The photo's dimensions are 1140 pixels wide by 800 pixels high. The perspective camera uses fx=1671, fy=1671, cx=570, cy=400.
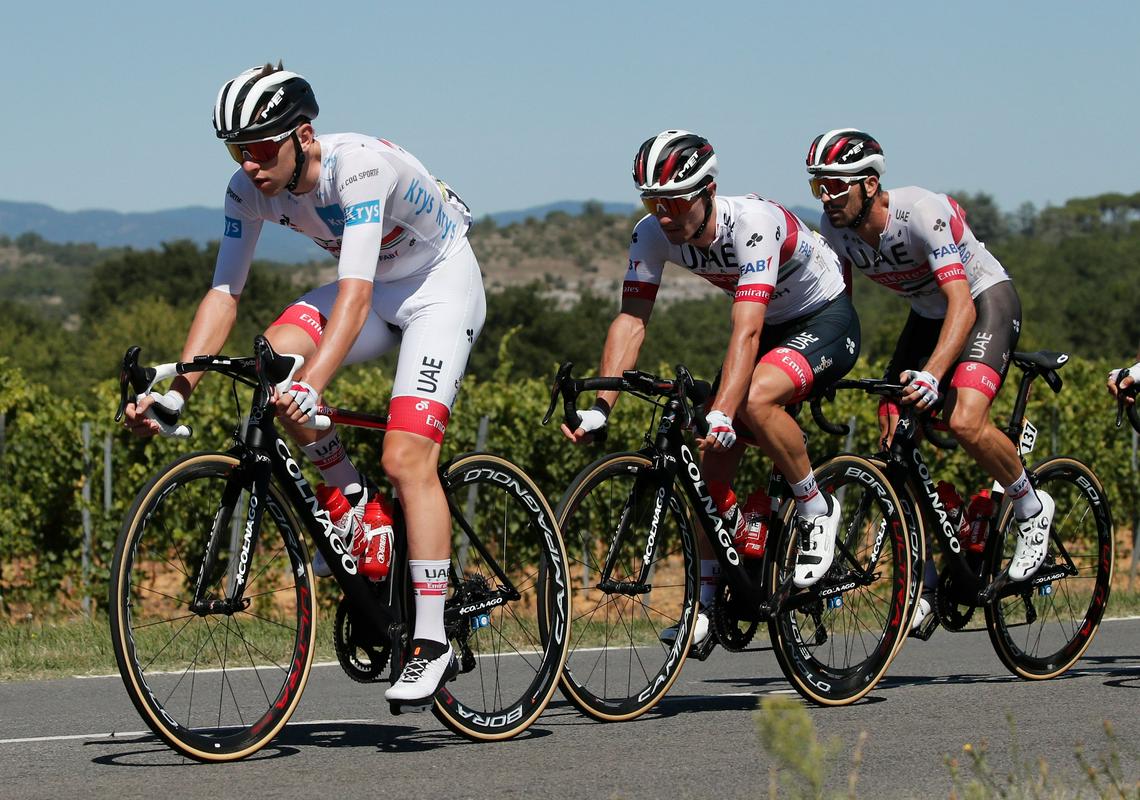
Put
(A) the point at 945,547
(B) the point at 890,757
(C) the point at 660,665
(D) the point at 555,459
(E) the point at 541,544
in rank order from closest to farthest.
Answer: (B) the point at 890,757
(E) the point at 541,544
(C) the point at 660,665
(A) the point at 945,547
(D) the point at 555,459

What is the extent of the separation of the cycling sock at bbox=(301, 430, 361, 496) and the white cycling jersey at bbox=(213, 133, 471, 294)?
0.65 m

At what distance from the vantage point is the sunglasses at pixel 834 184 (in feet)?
25.0

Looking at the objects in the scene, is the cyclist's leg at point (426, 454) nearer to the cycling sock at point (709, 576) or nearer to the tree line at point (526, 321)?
the cycling sock at point (709, 576)

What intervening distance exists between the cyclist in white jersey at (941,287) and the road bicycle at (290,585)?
1.98 metres

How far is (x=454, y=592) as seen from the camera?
21.5ft

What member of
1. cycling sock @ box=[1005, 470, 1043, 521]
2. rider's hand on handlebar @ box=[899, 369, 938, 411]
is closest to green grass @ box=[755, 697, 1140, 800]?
rider's hand on handlebar @ box=[899, 369, 938, 411]

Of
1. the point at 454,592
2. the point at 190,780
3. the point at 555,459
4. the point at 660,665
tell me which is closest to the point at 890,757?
the point at 660,665

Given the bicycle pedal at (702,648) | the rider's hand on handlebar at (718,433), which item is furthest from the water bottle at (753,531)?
the rider's hand on handlebar at (718,433)

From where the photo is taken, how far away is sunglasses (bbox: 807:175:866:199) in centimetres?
761

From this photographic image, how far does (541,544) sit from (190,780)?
1.70m

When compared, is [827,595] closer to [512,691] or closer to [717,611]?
[717,611]

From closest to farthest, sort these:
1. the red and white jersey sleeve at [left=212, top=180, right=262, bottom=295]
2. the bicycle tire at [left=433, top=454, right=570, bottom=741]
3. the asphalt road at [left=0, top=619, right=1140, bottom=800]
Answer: the asphalt road at [left=0, top=619, right=1140, bottom=800]
the red and white jersey sleeve at [left=212, top=180, right=262, bottom=295]
the bicycle tire at [left=433, top=454, right=570, bottom=741]

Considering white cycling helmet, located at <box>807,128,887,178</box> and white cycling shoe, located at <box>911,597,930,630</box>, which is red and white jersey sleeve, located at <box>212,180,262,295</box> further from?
white cycling shoe, located at <box>911,597,930,630</box>

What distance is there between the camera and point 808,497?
714cm
